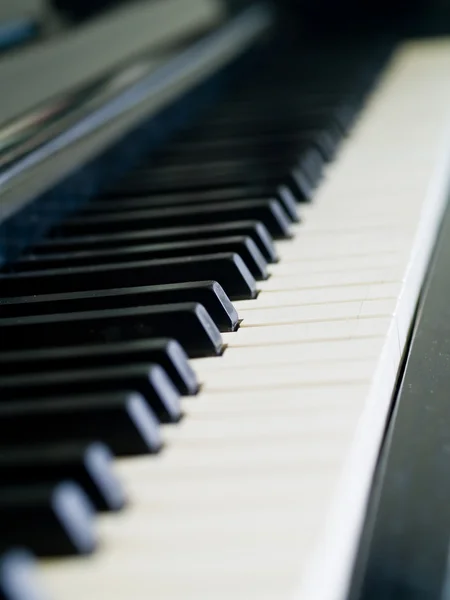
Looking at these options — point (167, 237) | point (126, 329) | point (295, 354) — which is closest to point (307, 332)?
point (295, 354)

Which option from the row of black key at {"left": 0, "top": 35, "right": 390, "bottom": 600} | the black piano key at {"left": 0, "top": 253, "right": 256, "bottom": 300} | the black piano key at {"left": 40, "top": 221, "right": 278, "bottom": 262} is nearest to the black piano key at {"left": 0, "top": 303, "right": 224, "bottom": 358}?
the row of black key at {"left": 0, "top": 35, "right": 390, "bottom": 600}

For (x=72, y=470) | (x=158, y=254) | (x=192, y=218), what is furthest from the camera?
(x=192, y=218)

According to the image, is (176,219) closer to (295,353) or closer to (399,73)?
(295,353)

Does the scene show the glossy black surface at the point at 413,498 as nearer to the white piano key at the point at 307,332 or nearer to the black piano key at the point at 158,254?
the white piano key at the point at 307,332

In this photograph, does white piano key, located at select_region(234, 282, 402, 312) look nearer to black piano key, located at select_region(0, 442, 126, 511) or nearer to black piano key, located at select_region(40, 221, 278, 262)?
black piano key, located at select_region(40, 221, 278, 262)

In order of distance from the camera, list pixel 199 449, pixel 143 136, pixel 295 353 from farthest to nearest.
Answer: pixel 143 136 → pixel 295 353 → pixel 199 449

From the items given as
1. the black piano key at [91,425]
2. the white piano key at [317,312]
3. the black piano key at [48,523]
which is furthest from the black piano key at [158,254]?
the black piano key at [48,523]

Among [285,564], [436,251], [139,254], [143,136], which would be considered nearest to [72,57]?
[143,136]

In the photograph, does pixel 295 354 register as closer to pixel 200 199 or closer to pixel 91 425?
pixel 91 425
